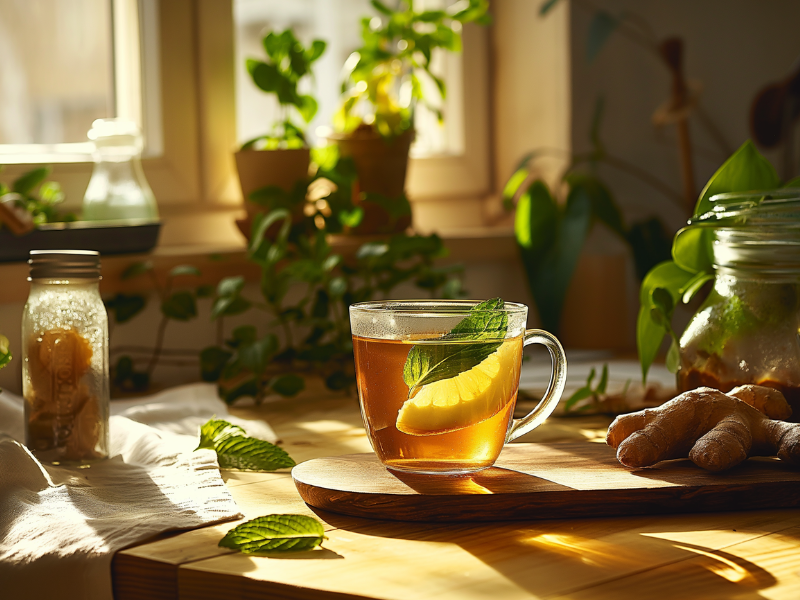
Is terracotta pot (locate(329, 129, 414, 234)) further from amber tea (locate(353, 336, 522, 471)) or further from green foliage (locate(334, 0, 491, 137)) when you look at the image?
amber tea (locate(353, 336, 522, 471))

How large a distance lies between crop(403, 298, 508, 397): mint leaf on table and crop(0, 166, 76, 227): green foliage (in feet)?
2.51

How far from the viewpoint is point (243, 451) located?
0.84 metres

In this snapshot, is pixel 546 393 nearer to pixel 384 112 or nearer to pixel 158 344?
pixel 158 344

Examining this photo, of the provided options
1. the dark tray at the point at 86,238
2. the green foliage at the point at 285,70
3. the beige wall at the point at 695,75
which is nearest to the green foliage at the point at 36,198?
the dark tray at the point at 86,238

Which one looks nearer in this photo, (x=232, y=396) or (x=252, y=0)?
(x=232, y=396)

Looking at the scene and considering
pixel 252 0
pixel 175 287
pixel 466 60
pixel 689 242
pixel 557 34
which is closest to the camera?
pixel 689 242

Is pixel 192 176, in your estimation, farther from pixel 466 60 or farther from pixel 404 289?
pixel 466 60

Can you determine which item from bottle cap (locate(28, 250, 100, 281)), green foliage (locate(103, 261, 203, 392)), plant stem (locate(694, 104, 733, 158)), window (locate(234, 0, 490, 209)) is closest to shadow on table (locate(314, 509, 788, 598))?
bottle cap (locate(28, 250, 100, 281))

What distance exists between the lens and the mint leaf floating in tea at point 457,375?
68cm

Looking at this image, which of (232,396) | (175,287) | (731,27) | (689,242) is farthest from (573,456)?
(731,27)

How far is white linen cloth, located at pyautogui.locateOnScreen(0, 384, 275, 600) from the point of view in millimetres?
595

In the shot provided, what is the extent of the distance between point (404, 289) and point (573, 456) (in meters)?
0.88

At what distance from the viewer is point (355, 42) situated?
6.08 feet

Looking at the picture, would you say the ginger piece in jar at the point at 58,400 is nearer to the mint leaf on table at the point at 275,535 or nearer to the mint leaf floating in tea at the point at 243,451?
the mint leaf floating in tea at the point at 243,451
